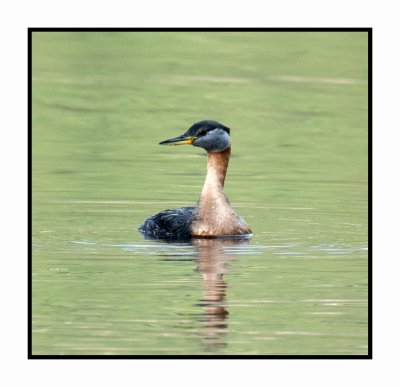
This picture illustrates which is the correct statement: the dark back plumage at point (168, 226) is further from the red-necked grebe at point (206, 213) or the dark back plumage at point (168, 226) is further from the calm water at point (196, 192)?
the calm water at point (196, 192)

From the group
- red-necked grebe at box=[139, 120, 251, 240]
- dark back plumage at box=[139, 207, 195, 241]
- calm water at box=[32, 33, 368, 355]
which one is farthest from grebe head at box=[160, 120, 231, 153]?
calm water at box=[32, 33, 368, 355]

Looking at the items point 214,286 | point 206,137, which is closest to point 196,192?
point 206,137

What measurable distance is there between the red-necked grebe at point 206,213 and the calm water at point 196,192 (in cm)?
31

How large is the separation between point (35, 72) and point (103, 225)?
13.5 m

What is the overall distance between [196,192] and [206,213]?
105 inches

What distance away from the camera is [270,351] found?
12953 mm

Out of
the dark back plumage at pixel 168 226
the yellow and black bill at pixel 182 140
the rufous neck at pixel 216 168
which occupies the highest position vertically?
the yellow and black bill at pixel 182 140

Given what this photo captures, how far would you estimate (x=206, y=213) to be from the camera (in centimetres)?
1850

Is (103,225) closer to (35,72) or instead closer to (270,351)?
(270,351)

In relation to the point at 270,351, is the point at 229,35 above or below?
above

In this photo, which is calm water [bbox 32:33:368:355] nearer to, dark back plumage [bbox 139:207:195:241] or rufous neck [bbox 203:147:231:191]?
dark back plumage [bbox 139:207:195:241]

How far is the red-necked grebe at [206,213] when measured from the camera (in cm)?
1833

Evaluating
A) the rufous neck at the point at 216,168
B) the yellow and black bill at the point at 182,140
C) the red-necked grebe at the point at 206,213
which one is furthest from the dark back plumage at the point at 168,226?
the yellow and black bill at the point at 182,140
